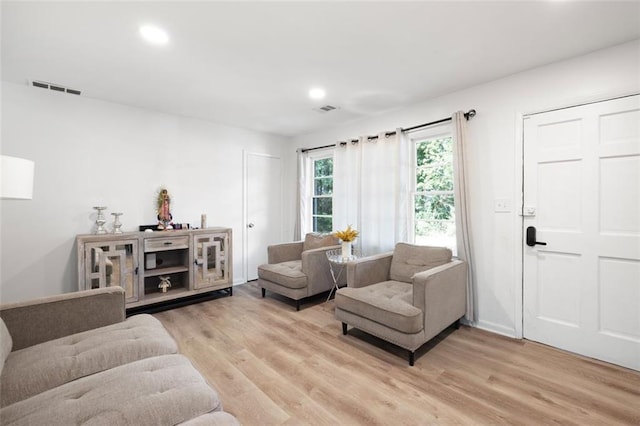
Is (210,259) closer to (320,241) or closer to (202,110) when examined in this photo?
(320,241)

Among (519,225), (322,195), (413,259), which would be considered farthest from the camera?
(322,195)

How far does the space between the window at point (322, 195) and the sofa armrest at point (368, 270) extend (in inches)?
60.6

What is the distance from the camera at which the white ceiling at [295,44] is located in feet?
5.95

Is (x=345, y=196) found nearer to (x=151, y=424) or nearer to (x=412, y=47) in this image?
(x=412, y=47)

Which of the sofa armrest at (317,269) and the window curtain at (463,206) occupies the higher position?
the window curtain at (463,206)

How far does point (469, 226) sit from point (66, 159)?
4408mm

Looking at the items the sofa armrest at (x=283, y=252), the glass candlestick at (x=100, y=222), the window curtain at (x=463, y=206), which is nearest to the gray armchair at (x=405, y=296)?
the window curtain at (x=463, y=206)

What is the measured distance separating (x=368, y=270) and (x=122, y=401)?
2.27 m

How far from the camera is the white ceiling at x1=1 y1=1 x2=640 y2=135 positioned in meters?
1.81

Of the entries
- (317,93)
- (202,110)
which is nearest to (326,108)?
(317,93)

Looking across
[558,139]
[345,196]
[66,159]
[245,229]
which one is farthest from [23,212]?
[558,139]

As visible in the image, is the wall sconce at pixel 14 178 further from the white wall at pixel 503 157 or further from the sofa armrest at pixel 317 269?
the white wall at pixel 503 157

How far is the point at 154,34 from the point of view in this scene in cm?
205

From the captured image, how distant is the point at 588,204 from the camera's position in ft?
7.73
